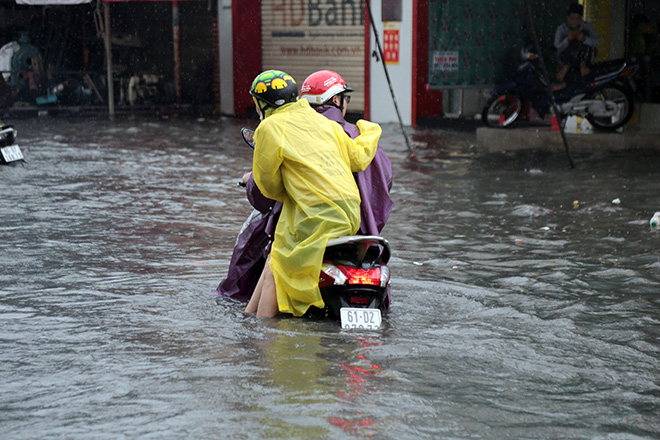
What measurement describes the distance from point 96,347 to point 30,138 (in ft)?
43.4

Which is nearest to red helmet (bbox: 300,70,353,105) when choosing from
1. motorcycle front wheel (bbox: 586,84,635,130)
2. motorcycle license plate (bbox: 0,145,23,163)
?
motorcycle license plate (bbox: 0,145,23,163)

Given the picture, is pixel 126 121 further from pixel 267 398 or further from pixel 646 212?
pixel 267 398

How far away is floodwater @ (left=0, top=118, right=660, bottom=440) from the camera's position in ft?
13.6

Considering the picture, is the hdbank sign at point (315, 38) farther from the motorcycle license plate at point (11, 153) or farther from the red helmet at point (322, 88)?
the red helmet at point (322, 88)

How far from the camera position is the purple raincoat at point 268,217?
5688mm

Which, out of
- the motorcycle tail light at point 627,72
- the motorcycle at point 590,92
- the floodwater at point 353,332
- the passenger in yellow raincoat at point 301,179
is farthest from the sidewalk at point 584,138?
→ the passenger in yellow raincoat at point 301,179

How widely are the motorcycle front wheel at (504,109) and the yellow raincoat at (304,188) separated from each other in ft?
38.2

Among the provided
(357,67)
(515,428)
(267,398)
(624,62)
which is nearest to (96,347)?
(267,398)

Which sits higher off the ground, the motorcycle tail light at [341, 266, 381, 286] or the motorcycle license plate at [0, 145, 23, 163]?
the motorcycle tail light at [341, 266, 381, 286]

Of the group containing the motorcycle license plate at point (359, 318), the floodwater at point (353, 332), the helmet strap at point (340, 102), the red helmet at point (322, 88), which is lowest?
the floodwater at point (353, 332)

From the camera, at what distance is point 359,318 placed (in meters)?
5.33

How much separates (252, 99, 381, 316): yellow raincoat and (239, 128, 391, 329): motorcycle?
Answer: 0.08 metres

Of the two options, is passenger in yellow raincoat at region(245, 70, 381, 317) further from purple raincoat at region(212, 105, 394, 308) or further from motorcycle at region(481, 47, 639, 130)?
motorcycle at region(481, 47, 639, 130)

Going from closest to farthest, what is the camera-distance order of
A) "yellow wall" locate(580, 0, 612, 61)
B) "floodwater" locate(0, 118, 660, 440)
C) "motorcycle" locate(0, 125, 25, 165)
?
"floodwater" locate(0, 118, 660, 440) < "motorcycle" locate(0, 125, 25, 165) < "yellow wall" locate(580, 0, 612, 61)
